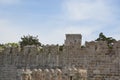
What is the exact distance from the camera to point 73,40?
21000mm

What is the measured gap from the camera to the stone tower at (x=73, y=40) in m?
21.0

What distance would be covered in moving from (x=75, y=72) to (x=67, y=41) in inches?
196

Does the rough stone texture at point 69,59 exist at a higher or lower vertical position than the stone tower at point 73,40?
lower

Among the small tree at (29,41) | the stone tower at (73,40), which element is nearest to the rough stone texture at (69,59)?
the stone tower at (73,40)

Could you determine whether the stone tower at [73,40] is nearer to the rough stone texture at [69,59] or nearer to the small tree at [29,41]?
the rough stone texture at [69,59]

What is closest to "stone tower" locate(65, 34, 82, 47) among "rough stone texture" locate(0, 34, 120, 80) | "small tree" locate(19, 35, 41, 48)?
"rough stone texture" locate(0, 34, 120, 80)

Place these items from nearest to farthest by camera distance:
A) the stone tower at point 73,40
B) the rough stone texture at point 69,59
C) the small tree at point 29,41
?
the rough stone texture at point 69,59 → the stone tower at point 73,40 → the small tree at point 29,41

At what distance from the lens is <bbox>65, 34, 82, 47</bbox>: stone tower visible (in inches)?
825

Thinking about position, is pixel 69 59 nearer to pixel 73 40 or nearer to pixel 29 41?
pixel 73 40

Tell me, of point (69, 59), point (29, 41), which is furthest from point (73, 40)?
point (29, 41)

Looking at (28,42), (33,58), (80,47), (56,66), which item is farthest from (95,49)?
(28,42)

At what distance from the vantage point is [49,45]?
859 inches

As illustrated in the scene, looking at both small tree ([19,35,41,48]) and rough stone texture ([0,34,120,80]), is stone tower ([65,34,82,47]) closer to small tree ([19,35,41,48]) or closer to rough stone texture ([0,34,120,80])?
rough stone texture ([0,34,120,80])

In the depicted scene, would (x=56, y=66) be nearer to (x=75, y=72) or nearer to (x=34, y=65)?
(x=34, y=65)
